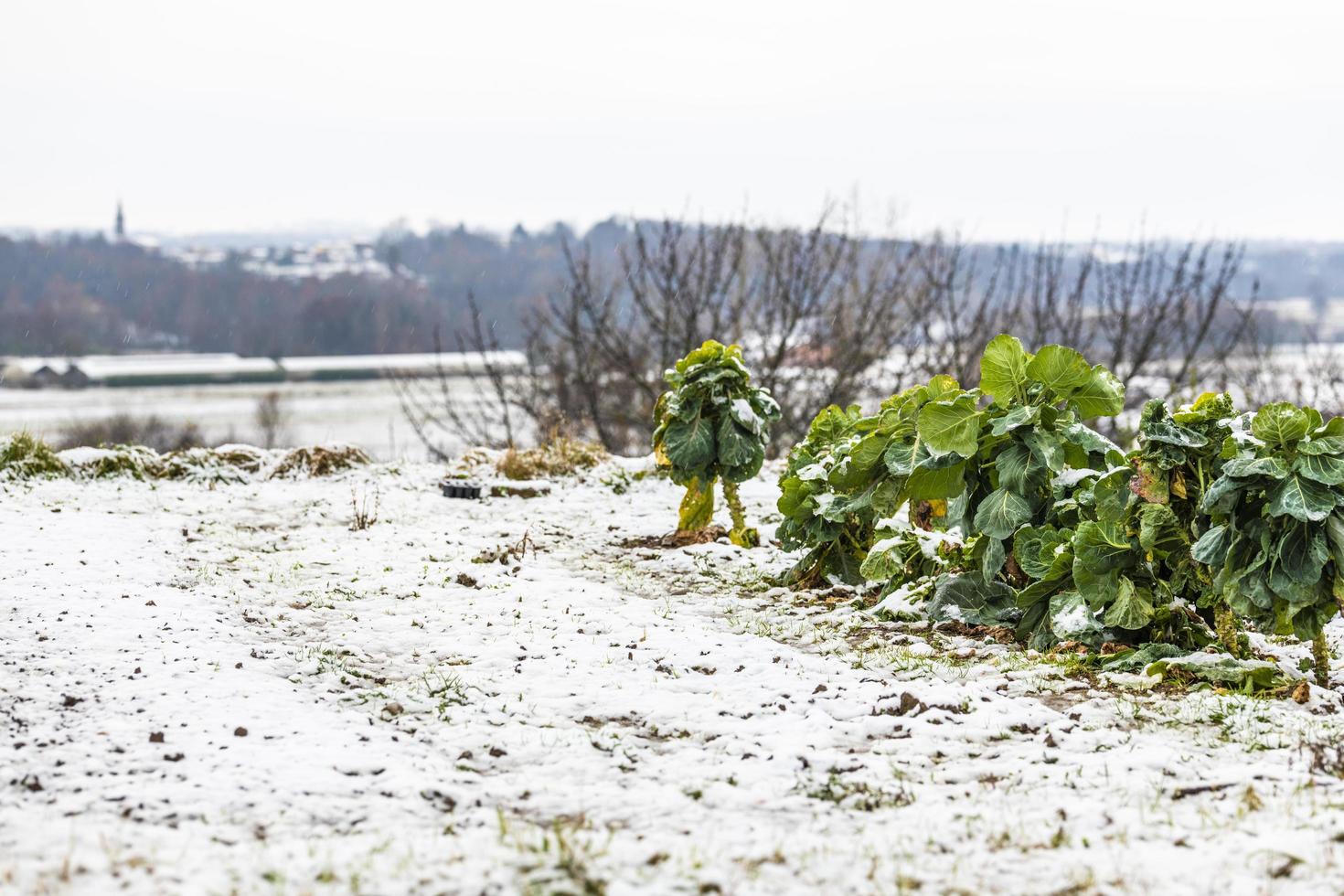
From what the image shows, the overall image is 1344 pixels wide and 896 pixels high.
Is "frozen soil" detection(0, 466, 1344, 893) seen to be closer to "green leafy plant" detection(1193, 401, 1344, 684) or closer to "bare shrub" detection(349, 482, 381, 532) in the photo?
"green leafy plant" detection(1193, 401, 1344, 684)

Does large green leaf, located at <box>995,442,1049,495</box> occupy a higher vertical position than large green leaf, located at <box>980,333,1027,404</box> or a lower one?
lower

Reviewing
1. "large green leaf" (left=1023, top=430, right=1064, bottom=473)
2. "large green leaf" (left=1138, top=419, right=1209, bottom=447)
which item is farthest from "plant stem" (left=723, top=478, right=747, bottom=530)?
"large green leaf" (left=1138, top=419, right=1209, bottom=447)

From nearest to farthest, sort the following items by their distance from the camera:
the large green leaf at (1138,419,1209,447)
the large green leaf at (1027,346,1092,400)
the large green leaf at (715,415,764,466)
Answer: the large green leaf at (1138,419,1209,447), the large green leaf at (1027,346,1092,400), the large green leaf at (715,415,764,466)

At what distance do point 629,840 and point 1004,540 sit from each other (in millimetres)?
3054

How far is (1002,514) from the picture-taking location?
5.36 metres

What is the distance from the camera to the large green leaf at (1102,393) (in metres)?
5.42

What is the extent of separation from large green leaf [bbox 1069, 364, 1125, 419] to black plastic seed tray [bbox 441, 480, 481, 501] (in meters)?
5.43

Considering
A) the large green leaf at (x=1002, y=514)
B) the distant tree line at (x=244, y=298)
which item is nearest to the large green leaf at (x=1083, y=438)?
the large green leaf at (x=1002, y=514)

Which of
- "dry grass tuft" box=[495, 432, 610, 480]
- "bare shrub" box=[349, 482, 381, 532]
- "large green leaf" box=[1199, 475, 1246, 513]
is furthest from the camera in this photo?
"dry grass tuft" box=[495, 432, 610, 480]

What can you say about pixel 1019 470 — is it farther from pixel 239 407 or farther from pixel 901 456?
pixel 239 407

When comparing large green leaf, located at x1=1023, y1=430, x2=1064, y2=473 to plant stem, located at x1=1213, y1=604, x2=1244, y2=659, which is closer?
plant stem, located at x1=1213, y1=604, x2=1244, y2=659

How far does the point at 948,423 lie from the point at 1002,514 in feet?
1.66

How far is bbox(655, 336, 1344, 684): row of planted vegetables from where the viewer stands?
14.2 ft

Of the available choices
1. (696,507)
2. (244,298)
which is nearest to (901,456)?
(696,507)
